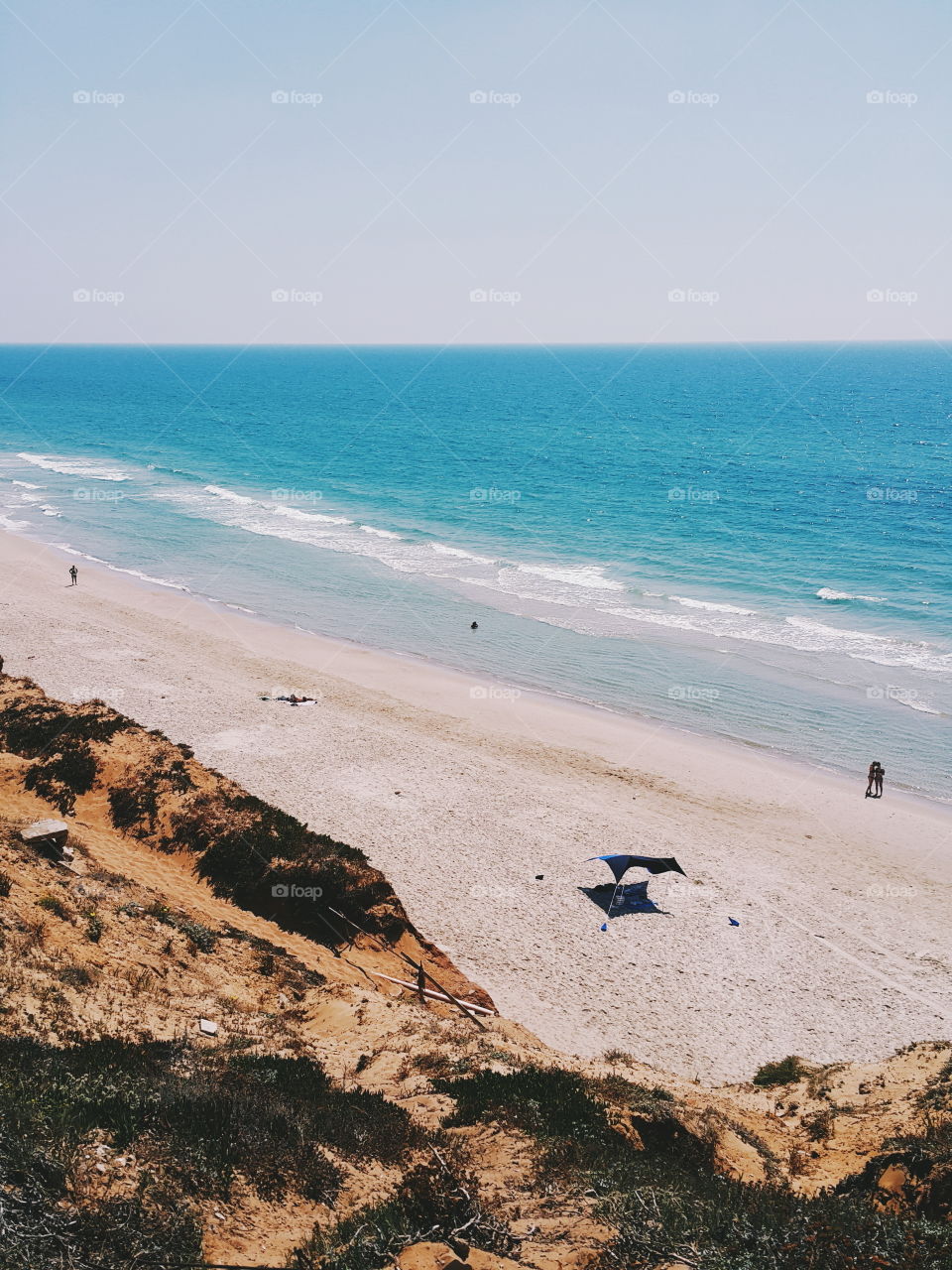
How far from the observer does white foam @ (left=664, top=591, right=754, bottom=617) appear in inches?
1708

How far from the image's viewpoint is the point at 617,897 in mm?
20016

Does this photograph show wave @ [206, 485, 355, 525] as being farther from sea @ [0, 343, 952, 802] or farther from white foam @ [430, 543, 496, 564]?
white foam @ [430, 543, 496, 564]

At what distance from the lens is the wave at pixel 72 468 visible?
252ft

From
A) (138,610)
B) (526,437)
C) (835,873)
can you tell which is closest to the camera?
(835,873)

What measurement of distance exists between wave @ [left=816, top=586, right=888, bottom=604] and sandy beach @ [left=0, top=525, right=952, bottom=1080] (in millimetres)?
18963

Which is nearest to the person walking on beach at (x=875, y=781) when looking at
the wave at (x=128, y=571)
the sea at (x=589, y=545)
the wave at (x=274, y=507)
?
the sea at (x=589, y=545)

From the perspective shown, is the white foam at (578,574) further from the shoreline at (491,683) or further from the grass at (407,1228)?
the grass at (407,1228)

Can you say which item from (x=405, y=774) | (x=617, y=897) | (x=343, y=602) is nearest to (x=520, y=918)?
(x=617, y=897)

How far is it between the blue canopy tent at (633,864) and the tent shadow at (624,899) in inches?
4.9

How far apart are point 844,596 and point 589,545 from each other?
16.6 meters

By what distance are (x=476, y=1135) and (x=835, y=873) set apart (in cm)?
1639

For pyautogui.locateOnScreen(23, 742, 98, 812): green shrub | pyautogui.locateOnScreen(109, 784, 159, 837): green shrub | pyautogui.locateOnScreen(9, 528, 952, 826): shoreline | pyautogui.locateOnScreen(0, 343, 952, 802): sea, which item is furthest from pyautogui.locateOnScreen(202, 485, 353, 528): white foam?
pyautogui.locateOnScreen(109, 784, 159, 837): green shrub

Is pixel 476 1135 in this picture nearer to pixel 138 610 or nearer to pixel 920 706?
pixel 920 706

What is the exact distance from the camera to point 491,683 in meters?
35.4
